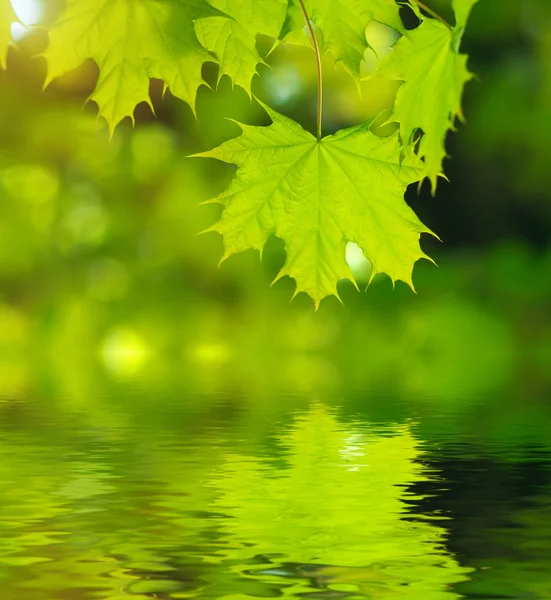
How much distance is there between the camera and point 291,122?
128 cm

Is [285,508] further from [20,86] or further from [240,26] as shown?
[20,86]

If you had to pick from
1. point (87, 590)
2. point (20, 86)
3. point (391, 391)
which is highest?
point (20, 86)

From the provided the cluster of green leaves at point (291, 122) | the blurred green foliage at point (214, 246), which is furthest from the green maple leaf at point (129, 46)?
the blurred green foliage at point (214, 246)

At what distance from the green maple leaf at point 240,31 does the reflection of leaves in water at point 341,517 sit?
1497mm

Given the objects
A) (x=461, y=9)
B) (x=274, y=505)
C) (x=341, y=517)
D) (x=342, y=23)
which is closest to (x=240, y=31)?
(x=342, y=23)

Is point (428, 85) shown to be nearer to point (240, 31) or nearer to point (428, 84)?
point (428, 84)

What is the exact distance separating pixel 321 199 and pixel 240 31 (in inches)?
6.6

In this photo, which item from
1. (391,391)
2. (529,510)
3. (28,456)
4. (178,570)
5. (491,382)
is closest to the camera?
(178,570)

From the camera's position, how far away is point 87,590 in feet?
8.14

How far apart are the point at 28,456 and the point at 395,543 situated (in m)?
1.71

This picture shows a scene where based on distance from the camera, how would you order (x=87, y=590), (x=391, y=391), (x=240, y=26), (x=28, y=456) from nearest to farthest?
(x=240, y=26) < (x=87, y=590) < (x=28, y=456) < (x=391, y=391)

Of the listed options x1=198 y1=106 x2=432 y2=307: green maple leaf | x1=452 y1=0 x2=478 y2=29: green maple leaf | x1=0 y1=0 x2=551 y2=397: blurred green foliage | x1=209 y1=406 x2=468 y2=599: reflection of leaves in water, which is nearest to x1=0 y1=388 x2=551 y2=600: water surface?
x1=209 y1=406 x2=468 y2=599: reflection of leaves in water

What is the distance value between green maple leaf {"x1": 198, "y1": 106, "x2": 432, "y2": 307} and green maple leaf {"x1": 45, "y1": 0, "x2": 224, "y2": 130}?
0.17m

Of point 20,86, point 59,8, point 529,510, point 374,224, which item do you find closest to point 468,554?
point 529,510
